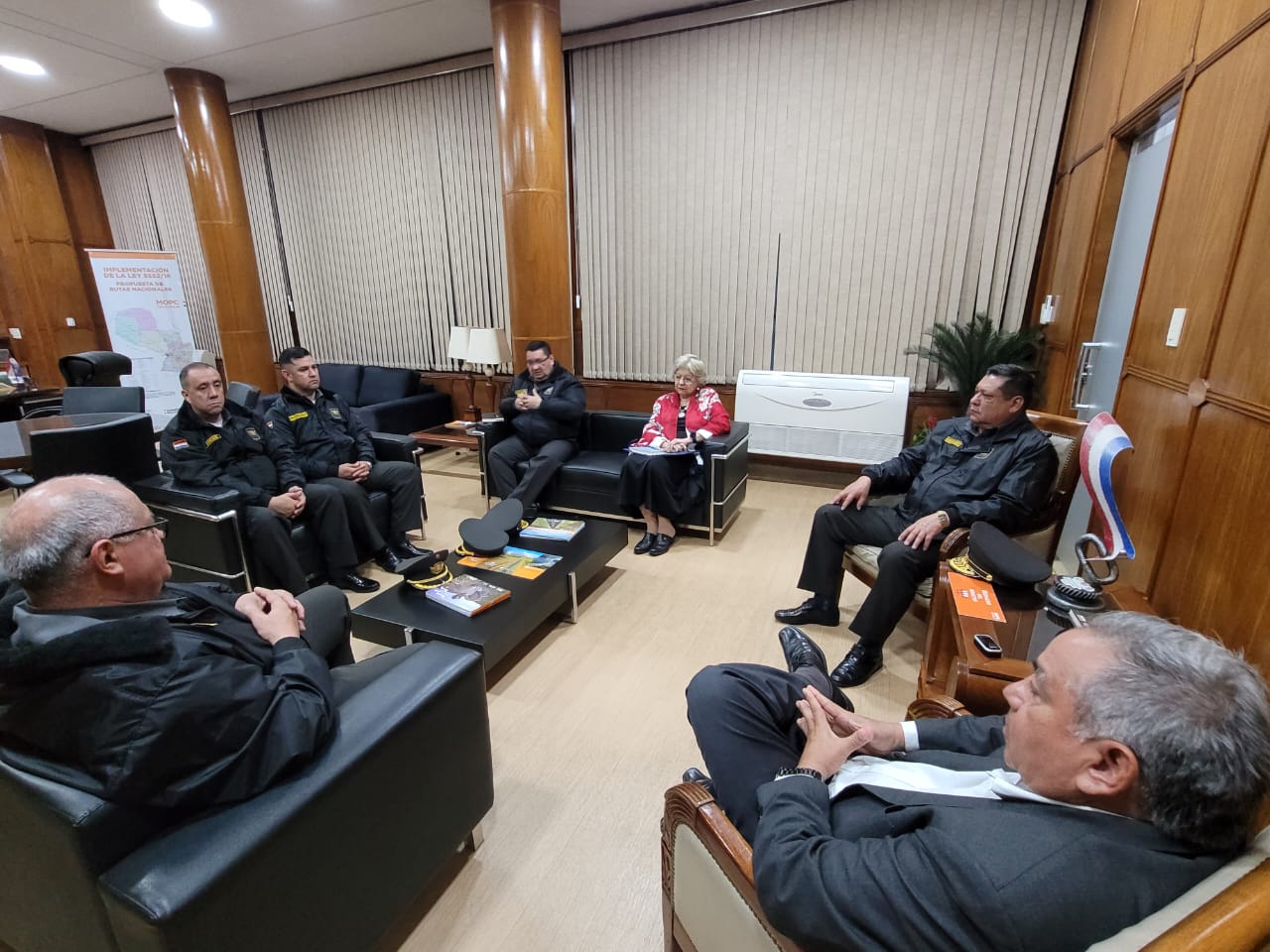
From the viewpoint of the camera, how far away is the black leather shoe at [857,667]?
2.14 metres

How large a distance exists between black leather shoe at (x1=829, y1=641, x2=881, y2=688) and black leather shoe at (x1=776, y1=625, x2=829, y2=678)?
2.04 ft

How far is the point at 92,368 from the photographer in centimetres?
420

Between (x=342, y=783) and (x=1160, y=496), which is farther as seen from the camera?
(x=1160, y=496)

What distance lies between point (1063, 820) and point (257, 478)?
3089mm

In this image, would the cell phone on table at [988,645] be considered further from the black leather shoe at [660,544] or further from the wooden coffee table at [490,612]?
the black leather shoe at [660,544]

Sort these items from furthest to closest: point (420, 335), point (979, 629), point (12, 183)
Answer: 1. point (12, 183)
2. point (420, 335)
3. point (979, 629)

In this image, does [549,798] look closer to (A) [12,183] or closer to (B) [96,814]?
(B) [96,814]

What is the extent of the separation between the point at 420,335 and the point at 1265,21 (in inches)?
213

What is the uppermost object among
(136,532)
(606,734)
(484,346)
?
(484,346)

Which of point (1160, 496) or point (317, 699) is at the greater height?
point (1160, 496)

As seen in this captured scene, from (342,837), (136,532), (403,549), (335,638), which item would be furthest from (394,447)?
(342,837)

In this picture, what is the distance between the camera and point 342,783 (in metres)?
1.03

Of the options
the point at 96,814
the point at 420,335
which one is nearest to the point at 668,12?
the point at 420,335

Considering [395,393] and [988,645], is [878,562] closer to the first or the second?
[988,645]
